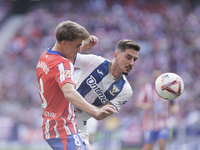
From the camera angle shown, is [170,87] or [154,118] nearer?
[170,87]

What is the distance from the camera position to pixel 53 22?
1786 centimetres

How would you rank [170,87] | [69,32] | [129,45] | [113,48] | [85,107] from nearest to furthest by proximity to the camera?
[85,107]
[69,32]
[129,45]
[170,87]
[113,48]

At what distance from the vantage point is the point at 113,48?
49.6ft

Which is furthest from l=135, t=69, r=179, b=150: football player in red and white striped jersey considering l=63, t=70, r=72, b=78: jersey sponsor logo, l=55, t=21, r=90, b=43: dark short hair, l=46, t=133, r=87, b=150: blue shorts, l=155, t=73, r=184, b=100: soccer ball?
l=63, t=70, r=72, b=78: jersey sponsor logo

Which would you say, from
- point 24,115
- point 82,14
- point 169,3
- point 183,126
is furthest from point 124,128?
point 169,3

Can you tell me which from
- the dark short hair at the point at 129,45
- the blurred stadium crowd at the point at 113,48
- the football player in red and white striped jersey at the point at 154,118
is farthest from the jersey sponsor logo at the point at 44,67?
the blurred stadium crowd at the point at 113,48

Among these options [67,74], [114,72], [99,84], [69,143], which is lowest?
[69,143]

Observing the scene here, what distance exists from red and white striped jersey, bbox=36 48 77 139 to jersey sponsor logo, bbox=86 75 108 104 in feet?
3.37

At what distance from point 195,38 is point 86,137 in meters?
13.5

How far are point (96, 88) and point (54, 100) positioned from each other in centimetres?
122

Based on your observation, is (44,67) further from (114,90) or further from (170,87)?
(170,87)

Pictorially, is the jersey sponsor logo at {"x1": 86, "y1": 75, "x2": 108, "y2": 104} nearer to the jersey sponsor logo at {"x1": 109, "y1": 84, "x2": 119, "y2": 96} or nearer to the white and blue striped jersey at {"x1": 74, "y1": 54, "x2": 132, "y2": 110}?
the white and blue striped jersey at {"x1": 74, "y1": 54, "x2": 132, "y2": 110}

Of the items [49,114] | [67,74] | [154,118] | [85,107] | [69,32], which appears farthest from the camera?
[154,118]

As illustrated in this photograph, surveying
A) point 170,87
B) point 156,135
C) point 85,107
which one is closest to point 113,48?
point 156,135
